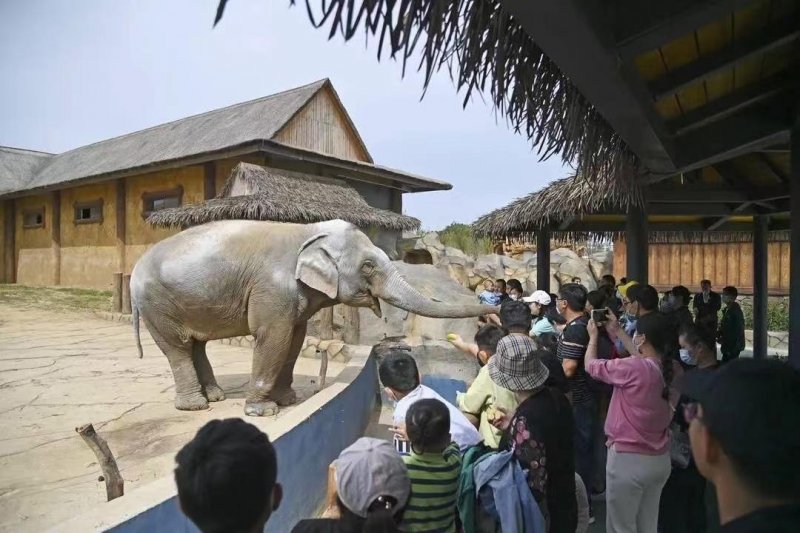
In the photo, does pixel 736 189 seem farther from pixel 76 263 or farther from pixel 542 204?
pixel 76 263

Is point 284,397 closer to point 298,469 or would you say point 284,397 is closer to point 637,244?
point 298,469

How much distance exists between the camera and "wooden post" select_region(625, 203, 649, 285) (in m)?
6.23

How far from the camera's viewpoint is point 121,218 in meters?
16.4

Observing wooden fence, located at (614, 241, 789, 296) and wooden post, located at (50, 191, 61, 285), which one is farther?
wooden post, located at (50, 191, 61, 285)

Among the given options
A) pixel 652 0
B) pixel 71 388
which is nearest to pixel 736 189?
pixel 652 0

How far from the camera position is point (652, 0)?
204 cm

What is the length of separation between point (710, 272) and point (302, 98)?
1122cm

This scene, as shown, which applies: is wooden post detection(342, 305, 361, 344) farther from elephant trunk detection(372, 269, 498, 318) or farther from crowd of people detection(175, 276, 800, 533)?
crowd of people detection(175, 276, 800, 533)

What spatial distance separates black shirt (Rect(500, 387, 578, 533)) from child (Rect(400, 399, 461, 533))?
35cm

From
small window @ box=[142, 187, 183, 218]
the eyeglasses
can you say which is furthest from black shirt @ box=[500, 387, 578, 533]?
small window @ box=[142, 187, 183, 218]

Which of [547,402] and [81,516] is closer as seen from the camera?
[81,516]

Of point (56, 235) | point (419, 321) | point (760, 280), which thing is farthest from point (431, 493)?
point (56, 235)

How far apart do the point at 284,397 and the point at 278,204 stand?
5.21 m

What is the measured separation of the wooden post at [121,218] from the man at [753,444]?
17.4 m
